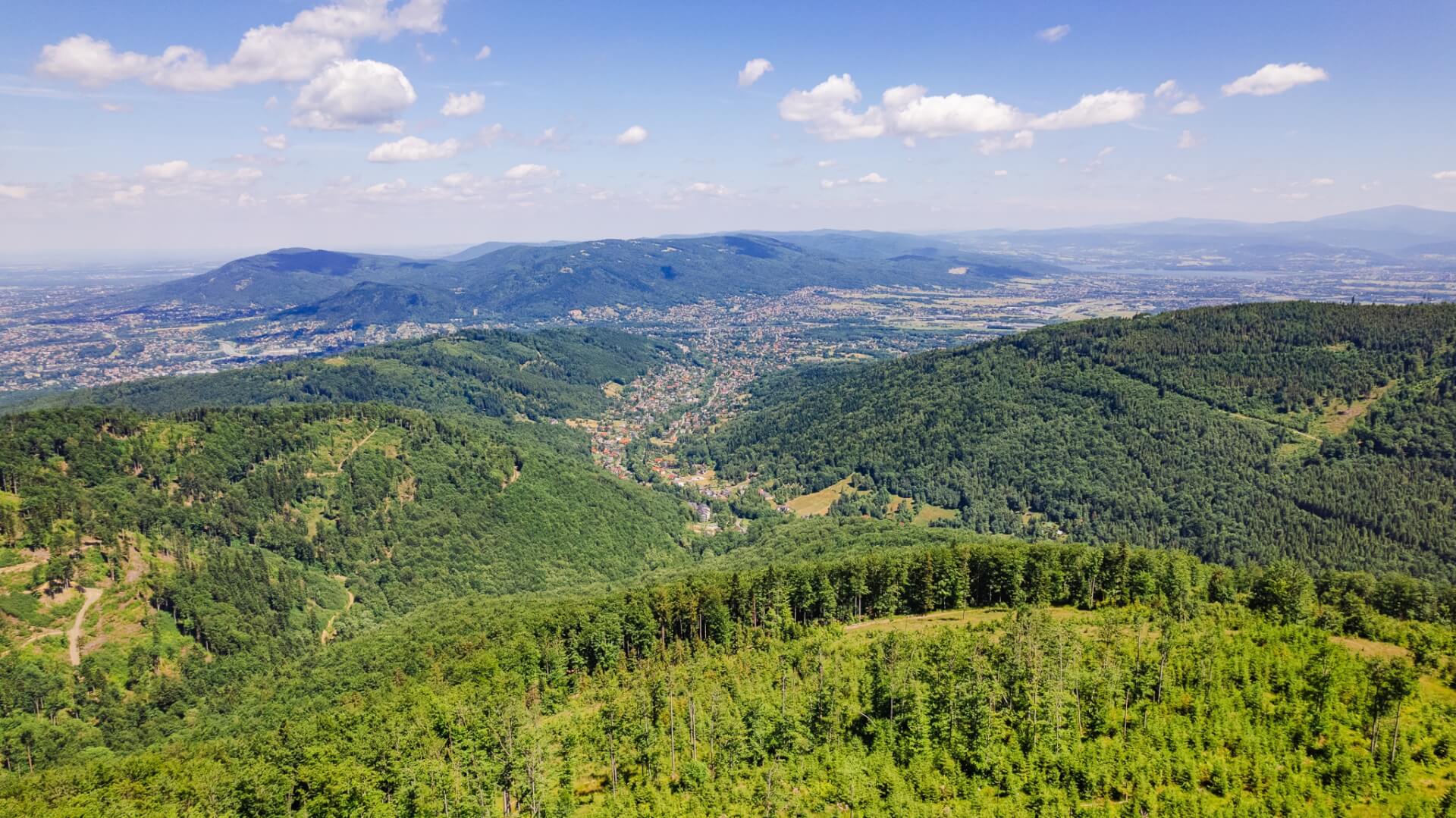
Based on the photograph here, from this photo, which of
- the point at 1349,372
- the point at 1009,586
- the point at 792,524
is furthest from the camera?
the point at 1349,372

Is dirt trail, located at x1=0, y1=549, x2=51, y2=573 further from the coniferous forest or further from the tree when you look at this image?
the tree

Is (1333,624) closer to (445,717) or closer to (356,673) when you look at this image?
(445,717)

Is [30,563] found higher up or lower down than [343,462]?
lower down

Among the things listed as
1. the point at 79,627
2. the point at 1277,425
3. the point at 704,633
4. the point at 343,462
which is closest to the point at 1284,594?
the point at 704,633

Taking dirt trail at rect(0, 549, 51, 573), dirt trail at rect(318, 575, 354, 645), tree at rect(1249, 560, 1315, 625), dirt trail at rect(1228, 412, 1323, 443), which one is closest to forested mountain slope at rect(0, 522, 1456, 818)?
tree at rect(1249, 560, 1315, 625)

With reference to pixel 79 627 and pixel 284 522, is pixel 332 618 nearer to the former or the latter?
pixel 284 522

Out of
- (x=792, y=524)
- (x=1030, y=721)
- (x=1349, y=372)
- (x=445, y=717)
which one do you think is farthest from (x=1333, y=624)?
(x=1349, y=372)

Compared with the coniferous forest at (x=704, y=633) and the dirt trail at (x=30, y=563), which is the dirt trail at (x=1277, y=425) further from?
the dirt trail at (x=30, y=563)
